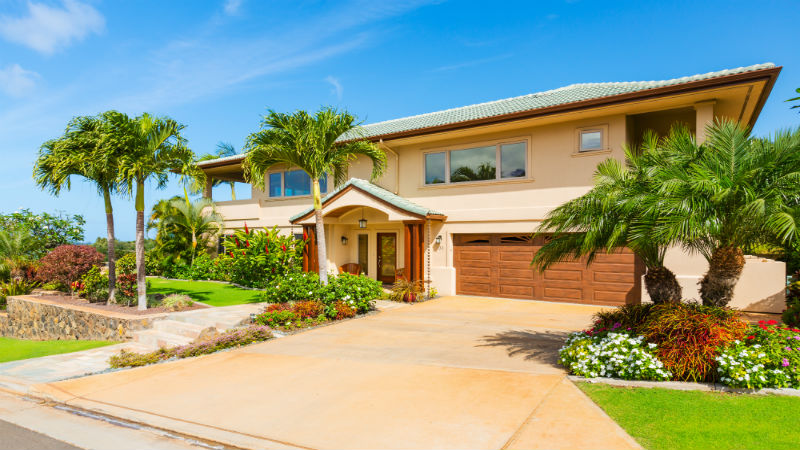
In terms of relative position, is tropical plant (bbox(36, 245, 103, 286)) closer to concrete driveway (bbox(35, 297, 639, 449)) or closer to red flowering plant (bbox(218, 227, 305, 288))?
red flowering plant (bbox(218, 227, 305, 288))

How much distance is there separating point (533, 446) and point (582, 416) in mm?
1005

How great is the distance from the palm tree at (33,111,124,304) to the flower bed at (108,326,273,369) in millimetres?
5885

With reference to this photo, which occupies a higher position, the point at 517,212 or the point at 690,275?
the point at 517,212

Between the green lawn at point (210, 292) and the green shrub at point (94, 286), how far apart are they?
4.95 ft

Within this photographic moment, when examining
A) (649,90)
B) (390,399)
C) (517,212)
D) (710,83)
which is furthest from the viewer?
(517,212)

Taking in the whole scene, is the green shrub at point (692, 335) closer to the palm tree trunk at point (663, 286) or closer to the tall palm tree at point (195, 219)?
the palm tree trunk at point (663, 286)

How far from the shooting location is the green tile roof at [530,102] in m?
12.5

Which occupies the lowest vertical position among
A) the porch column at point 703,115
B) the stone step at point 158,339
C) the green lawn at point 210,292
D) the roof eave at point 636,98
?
the stone step at point 158,339

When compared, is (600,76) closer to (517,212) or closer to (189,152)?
(517,212)

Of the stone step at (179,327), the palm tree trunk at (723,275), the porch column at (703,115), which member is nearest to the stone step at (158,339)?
the stone step at (179,327)

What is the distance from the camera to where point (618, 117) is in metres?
13.2

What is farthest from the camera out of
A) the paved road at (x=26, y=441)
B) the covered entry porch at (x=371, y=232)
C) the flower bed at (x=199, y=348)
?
the covered entry porch at (x=371, y=232)

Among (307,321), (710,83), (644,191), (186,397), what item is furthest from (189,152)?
(710,83)

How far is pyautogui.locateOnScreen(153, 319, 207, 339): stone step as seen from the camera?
1095cm
